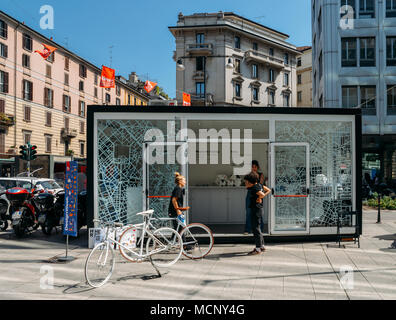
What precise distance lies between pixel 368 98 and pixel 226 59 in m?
26.7

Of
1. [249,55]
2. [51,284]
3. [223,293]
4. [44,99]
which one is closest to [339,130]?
[223,293]

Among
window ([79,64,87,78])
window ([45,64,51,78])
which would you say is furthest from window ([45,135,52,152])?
window ([79,64,87,78])

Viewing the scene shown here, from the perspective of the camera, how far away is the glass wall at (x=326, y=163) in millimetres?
9500

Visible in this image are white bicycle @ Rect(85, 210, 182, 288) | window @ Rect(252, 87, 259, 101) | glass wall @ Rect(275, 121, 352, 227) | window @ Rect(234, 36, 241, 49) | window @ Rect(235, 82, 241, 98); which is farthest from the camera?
window @ Rect(252, 87, 259, 101)

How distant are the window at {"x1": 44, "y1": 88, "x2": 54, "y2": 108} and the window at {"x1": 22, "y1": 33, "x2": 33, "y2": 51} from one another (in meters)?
4.98

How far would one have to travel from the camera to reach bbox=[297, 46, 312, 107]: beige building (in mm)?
61875

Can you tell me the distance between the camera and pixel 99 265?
5.82 meters

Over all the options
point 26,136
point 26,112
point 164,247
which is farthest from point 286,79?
point 164,247

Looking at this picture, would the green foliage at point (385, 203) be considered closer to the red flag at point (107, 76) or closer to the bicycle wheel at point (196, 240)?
the bicycle wheel at point (196, 240)

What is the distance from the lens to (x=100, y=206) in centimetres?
901

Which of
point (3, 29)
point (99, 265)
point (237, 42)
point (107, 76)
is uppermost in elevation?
point (237, 42)

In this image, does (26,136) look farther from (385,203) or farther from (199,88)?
(385,203)

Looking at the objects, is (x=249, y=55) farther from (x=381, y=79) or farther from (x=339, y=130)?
(x=339, y=130)

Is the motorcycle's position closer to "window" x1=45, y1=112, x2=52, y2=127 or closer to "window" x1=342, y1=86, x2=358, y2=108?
"window" x1=342, y1=86, x2=358, y2=108
